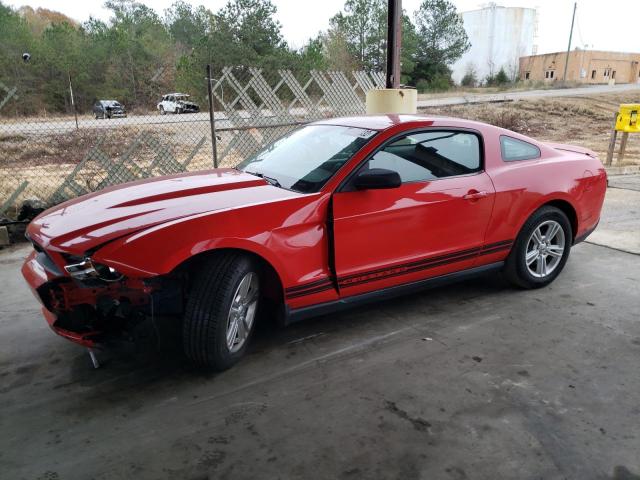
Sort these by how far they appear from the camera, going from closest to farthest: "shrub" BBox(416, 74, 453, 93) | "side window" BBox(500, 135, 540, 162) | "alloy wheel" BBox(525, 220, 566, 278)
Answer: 1. "side window" BBox(500, 135, 540, 162)
2. "alloy wheel" BBox(525, 220, 566, 278)
3. "shrub" BBox(416, 74, 453, 93)

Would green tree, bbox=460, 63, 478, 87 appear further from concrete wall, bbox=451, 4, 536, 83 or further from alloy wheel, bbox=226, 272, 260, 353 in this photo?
alloy wheel, bbox=226, 272, 260, 353

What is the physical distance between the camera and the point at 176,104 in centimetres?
1366

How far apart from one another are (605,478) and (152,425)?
2.17 m

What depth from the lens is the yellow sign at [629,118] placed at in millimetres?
9195

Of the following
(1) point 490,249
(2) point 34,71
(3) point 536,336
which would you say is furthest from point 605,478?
(2) point 34,71

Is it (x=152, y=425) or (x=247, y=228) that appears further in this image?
(x=247, y=228)

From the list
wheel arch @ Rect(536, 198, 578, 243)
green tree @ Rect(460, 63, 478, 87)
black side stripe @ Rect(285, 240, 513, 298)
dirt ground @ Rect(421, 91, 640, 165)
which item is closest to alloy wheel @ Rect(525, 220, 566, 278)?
wheel arch @ Rect(536, 198, 578, 243)

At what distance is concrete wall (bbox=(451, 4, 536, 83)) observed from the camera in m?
72.8

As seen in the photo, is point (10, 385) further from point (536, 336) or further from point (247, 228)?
point (536, 336)

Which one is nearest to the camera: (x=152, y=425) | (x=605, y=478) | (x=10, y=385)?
(x=605, y=478)

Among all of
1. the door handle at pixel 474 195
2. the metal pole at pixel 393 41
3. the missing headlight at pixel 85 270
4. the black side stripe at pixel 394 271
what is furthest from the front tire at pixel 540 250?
the metal pole at pixel 393 41

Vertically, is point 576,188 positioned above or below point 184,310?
above

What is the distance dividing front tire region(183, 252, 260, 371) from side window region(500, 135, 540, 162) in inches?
91.7

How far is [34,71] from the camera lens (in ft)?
54.9
